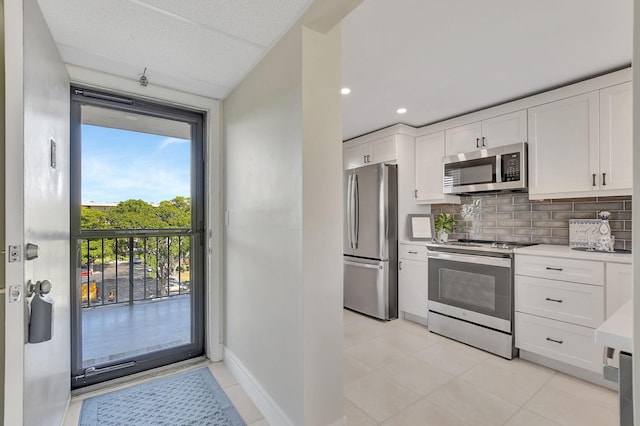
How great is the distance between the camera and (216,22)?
1562 millimetres

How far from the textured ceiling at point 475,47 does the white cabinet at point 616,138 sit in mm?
226

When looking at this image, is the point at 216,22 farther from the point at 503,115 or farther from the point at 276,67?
the point at 503,115

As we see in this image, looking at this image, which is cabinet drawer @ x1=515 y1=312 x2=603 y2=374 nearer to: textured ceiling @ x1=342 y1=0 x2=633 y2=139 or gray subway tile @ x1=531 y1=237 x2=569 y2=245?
gray subway tile @ x1=531 y1=237 x2=569 y2=245

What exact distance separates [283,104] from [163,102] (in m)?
1.31

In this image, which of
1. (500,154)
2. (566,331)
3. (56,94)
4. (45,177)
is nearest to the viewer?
(45,177)

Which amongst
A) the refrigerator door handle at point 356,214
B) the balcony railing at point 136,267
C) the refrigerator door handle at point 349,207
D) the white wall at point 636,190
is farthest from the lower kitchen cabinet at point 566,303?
the balcony railing at point 136,267

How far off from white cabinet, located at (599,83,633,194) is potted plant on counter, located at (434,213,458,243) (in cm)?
144

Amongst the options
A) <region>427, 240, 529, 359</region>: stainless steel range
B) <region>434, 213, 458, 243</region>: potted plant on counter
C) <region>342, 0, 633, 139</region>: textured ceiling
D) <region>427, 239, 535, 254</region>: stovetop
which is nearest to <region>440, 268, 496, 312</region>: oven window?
<region>427, 240, 529, 359</region>: stainless steel range

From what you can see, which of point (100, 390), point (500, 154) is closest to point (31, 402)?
point (100, 390)

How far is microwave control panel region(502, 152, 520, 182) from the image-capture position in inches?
111

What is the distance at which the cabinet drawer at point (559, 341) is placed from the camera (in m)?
2.19

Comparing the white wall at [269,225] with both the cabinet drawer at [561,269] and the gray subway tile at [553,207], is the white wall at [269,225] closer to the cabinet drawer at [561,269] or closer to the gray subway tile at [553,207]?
the cabinet drawer at [561,269]

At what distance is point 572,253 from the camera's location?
2.32m

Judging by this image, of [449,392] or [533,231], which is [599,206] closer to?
[533,231]
